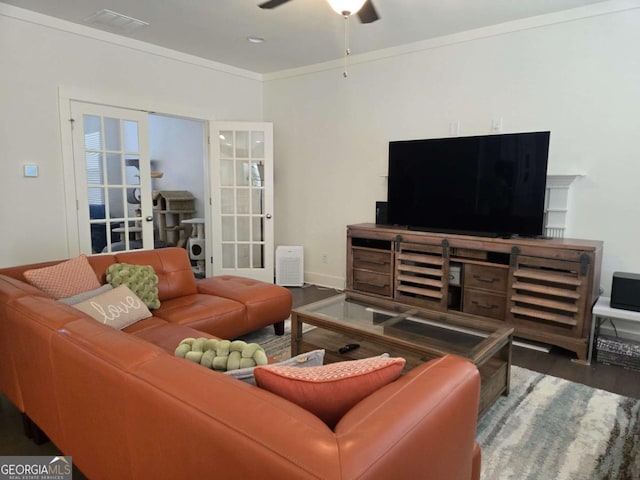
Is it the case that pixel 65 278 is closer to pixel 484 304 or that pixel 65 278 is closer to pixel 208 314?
pixel 208 314

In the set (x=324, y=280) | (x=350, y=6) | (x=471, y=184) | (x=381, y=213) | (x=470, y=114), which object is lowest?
(x=324, y=280)

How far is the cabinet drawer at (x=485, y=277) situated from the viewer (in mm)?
3480

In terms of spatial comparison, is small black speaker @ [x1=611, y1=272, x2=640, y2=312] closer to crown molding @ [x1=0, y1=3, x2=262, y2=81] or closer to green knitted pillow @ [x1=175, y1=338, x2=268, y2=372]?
green knitted pillow @ [x1=175, y1=338, x2=268, y2=372]

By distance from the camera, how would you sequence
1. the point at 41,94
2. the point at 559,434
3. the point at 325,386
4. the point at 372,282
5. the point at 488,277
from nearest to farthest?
the point at 325,386, the point at 559,434, the point at 488,277, the point at 41,94, the point at 372,282

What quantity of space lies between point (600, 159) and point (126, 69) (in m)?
4.54

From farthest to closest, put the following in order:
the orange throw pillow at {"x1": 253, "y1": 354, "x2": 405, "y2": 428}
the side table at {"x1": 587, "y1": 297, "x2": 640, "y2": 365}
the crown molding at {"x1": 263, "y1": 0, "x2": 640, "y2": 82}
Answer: the crown molding at {"x1": 263, "y1": 0, "x2": 640, "y2": 82}, the side table at {"x1": 587, "y1": 297, "x2": 640, "y2": 365}, the orange throw pillow at {"x1": 253, "y1": 354, "x2": 405, "y2": 428}

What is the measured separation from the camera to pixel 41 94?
3678 millimetres

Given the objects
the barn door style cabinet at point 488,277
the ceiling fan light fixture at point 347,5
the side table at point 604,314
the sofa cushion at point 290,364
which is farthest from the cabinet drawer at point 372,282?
the sofa cushion at point 290,364

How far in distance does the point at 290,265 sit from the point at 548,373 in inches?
124

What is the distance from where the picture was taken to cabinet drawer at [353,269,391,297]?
4199mm

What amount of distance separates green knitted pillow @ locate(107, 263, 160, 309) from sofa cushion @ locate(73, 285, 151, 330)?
0.12m

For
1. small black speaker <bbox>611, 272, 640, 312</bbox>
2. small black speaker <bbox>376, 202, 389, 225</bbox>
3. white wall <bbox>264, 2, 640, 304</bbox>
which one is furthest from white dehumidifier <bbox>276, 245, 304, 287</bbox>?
small black speaker <bbox>611, 272, 640, 312</bbox>

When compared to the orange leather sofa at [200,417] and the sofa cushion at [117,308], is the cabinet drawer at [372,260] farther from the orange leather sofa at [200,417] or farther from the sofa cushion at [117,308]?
the orange leather sofa at [200,417]

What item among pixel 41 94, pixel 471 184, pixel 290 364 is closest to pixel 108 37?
pixel 41 94
